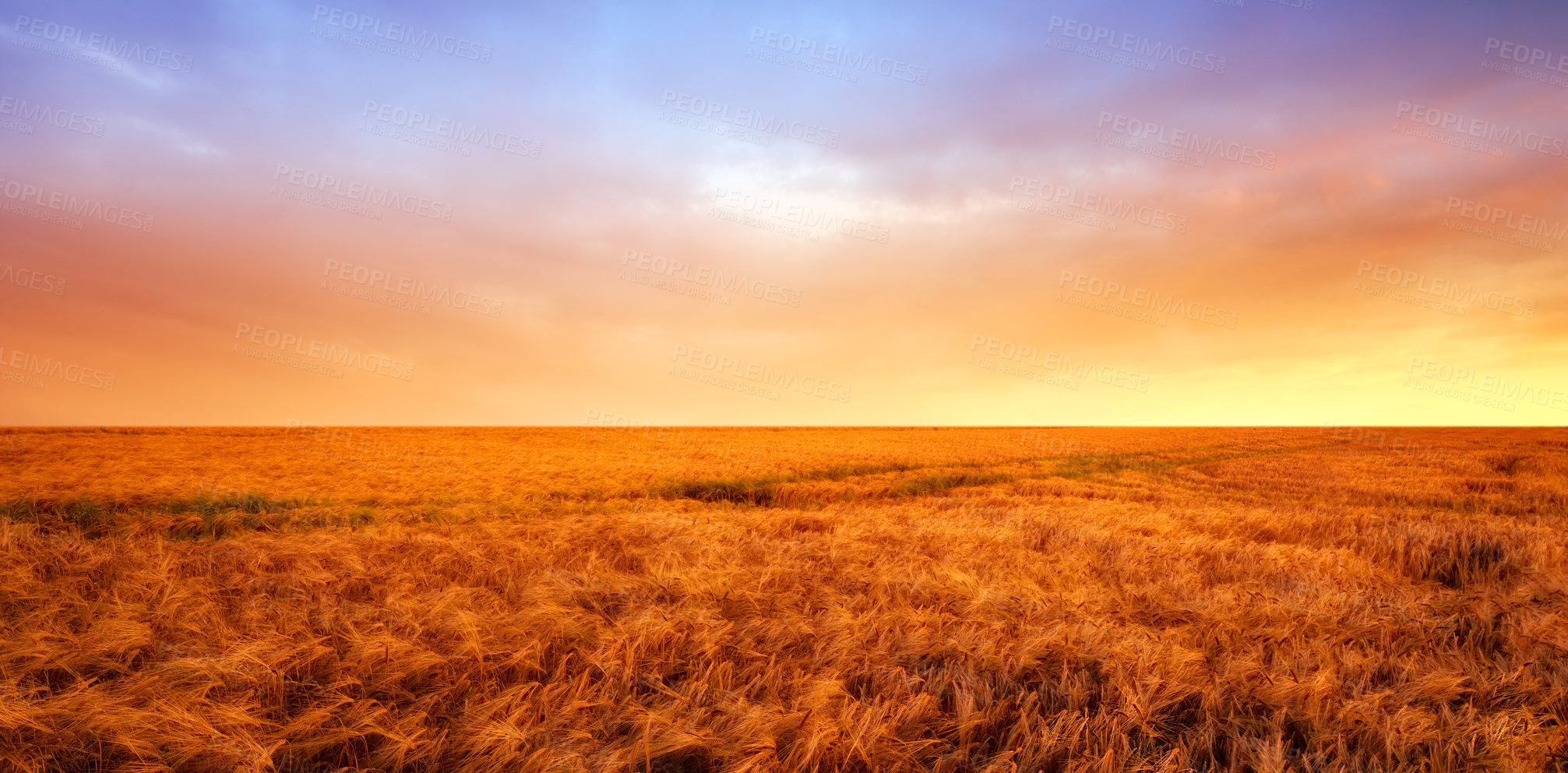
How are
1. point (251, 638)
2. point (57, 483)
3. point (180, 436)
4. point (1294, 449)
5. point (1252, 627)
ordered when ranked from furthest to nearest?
point (1294, 449), point (180, 436), point (57, 483), point (1252, 627), point (251, 638)

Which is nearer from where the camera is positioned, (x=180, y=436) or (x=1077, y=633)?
(x=1077, y=633)

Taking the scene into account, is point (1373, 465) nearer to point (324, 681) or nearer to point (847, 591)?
point (847, 591)

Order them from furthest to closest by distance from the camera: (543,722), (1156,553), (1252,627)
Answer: (1156,553)
(1252,627)
(543,722)

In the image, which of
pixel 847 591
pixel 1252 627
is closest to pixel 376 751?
pixel 847 591

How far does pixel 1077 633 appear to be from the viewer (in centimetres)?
502

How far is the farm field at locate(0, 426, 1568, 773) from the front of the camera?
3418 millimetres

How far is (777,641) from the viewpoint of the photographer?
4902 mm

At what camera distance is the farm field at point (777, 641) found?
11.2ft

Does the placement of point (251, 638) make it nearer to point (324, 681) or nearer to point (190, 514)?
point (324, 681)

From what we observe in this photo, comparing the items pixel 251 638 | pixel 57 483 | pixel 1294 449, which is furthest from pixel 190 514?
pixel 1294 449

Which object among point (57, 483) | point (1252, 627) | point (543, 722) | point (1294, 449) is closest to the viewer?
point (543, 722)

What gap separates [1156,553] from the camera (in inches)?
331

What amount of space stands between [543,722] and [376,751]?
2.80 ft

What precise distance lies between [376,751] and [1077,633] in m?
4.89
